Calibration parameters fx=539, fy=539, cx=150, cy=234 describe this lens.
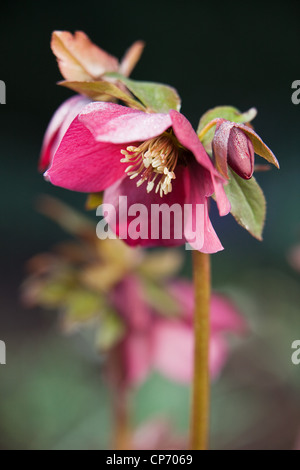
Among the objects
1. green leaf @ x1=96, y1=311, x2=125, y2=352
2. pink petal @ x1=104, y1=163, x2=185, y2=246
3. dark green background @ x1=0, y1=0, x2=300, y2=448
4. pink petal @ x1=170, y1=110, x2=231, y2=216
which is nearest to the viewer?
pink petal @ x1=170, y1=110, x2=231, y2=216

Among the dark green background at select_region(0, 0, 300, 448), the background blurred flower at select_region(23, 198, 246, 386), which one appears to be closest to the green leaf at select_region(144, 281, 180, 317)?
the background blurred flower at select_region(23, 198, 246, 386)

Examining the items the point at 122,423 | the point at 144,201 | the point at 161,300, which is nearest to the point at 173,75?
the point at 161,300

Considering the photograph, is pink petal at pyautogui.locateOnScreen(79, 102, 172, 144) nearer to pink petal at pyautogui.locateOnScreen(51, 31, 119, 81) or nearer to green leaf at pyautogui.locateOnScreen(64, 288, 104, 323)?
pink petal at pyautogui.locateOnScreen(51, 31, 119, 81)

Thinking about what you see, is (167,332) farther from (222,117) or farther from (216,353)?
(222,117)
